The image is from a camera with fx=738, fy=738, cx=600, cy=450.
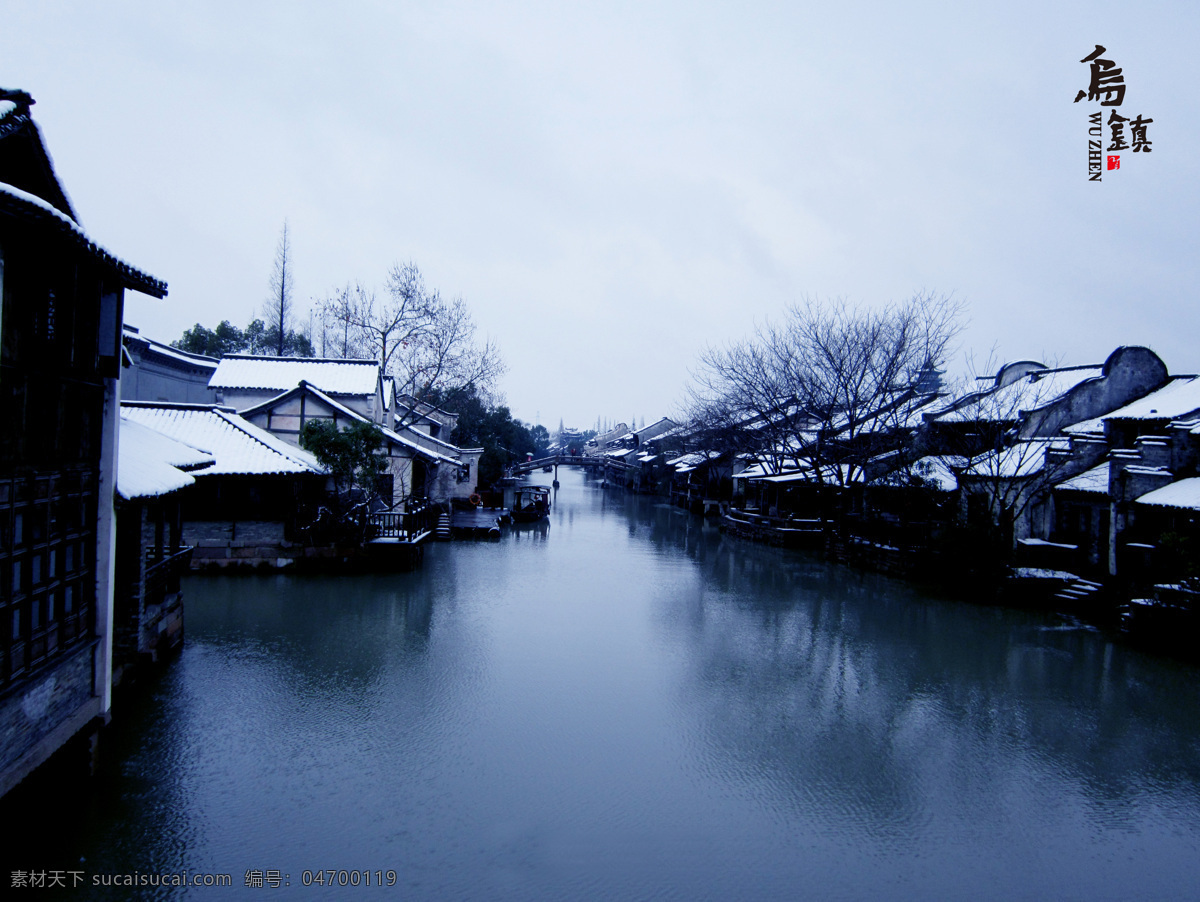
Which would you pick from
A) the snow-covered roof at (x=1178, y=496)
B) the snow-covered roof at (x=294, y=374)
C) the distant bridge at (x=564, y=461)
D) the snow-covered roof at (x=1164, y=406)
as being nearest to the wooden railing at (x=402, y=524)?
the snow-covered roof at (x=294, y=374)

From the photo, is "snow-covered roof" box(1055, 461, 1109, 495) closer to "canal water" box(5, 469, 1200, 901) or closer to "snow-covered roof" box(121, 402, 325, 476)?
"canal water" box(5, 469, 1200, 901)

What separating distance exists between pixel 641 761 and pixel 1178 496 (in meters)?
14.7

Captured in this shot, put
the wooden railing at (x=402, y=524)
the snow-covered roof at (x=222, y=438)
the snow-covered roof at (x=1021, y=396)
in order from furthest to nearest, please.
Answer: the snow-covered roof at (x=1021, y=396), the wooden railing at (x=402, y=524), the snow-covered roof at (x=222, y=438)

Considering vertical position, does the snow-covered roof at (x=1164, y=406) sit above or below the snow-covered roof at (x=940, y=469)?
above

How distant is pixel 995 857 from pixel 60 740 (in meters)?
8.84

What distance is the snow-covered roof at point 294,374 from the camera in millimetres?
29125

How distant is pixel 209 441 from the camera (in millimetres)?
19578

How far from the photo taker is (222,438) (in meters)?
19.8

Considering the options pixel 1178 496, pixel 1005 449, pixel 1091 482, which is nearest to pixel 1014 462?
pixel 1005 449

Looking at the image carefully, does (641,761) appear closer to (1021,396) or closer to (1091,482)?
(1091,482)

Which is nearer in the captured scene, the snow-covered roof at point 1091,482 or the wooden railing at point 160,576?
the wooden railing at point 160,576

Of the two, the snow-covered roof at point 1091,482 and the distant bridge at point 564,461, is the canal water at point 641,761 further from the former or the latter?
the distant bridge at point 564,461

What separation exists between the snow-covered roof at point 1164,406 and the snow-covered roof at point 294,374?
2570 cm

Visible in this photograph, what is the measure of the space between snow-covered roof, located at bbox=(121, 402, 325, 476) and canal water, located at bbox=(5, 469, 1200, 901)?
3849mm
